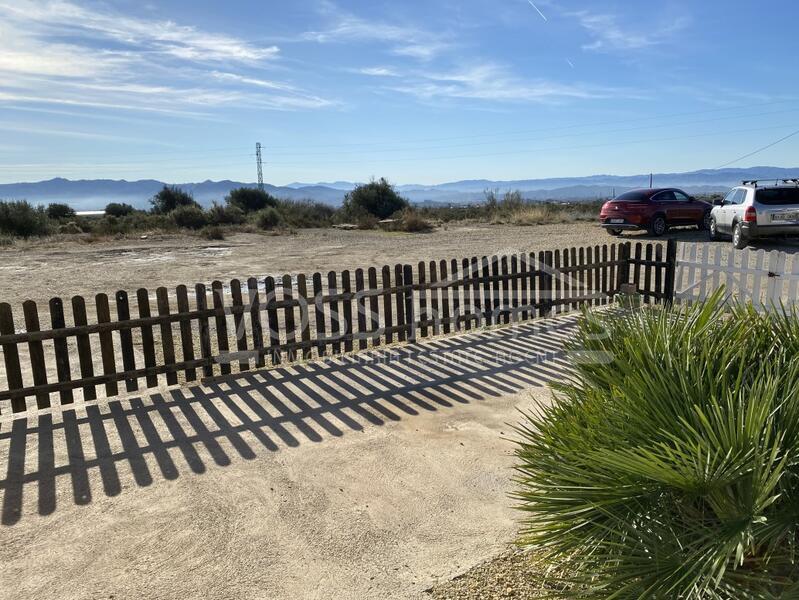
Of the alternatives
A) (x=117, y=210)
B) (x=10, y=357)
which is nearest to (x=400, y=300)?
(x=10, y=357)

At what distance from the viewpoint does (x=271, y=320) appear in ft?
22.7

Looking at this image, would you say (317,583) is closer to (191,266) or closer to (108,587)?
(108,587)

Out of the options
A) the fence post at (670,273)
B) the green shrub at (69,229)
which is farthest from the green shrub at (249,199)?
the fence post at (670,273)

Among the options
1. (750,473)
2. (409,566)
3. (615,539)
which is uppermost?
(750,473)

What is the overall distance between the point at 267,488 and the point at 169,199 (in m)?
44.3

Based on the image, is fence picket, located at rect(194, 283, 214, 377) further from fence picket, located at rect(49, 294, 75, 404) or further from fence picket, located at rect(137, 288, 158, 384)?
fence picket, located at rect(49, 294, 75, 404)

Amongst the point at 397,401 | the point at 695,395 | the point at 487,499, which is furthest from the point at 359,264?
the point at 695,395

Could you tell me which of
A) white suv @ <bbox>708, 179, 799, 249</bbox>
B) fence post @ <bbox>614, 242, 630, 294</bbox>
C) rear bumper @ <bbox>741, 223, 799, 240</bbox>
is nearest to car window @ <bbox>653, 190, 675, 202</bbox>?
white suv @ <bbox>708, 179, 799, 249</bbox>

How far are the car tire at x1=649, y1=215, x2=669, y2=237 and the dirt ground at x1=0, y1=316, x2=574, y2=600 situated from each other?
1629 centimetres

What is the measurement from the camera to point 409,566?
3.26 metres

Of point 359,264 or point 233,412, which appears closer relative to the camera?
point 233,412

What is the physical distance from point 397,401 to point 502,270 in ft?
11.9

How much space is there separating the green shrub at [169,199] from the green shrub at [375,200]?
12241mm

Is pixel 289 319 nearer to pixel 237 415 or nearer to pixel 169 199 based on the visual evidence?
pixel 237 415
